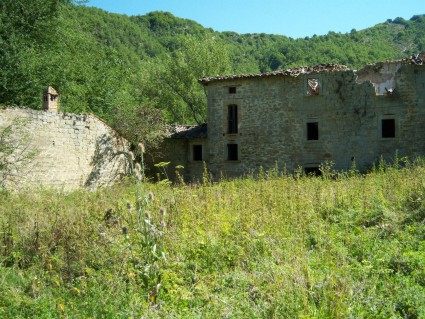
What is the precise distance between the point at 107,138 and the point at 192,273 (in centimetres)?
1378

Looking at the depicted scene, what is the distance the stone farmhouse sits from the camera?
749 inches

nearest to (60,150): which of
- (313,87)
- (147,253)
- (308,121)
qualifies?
(308,121)

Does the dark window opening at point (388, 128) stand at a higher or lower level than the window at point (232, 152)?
higher

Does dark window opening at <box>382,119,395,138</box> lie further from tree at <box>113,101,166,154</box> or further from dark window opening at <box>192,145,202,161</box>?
tree at <box>113,101,166,154</box>

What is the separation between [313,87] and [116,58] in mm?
16516

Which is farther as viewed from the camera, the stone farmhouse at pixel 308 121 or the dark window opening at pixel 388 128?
the dark window opening at pixel 388 128

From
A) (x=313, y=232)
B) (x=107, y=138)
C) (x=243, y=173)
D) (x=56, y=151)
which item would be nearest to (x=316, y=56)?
(x=243, y=173)

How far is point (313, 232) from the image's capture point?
6961 mm

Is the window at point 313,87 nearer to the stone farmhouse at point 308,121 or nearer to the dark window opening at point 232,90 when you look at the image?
the stone farmhouse at point 308,121

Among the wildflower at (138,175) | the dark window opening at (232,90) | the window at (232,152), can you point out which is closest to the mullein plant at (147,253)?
the wildflower at (138,175)

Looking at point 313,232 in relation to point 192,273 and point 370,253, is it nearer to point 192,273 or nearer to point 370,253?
point 370,253

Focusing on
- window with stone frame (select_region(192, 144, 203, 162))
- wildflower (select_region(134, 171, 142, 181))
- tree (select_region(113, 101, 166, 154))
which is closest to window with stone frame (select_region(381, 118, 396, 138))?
window with stone frame (select_region(192, 144, 203, 162))

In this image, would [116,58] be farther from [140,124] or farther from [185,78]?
[140,124]

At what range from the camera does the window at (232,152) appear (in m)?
22.3
